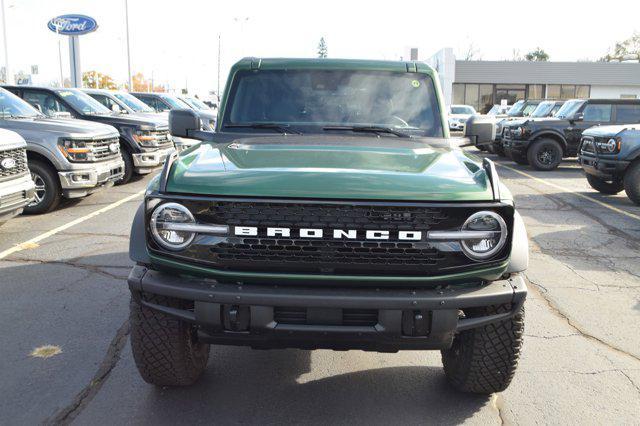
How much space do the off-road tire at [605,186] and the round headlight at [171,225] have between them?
10.5 metres

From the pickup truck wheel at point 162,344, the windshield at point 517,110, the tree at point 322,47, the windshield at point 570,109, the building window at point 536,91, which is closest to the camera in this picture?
the pickup truck wheel at point 162,344

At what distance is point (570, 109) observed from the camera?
15.6m

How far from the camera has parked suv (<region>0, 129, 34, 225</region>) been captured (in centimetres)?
643

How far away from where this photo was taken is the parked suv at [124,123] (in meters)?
11.0

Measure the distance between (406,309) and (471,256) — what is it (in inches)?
Result: 16.1

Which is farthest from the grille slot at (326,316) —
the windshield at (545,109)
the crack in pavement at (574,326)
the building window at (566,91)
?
the building window at (566,91)

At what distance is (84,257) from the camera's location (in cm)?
623

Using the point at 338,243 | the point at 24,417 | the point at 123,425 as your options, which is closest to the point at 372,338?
the point at 338,243

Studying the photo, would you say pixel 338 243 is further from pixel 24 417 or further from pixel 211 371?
pixel 24 417

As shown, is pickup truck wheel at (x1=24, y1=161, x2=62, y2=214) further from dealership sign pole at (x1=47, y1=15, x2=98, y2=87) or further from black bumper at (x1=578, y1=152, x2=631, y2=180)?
dealership sign pole at (x1=47, y1=15, x2=98, y2=87)

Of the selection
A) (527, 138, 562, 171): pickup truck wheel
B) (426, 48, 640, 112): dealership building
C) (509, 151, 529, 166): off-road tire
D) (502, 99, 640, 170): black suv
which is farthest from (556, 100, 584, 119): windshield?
(426, 48, 640, 112): dealership building

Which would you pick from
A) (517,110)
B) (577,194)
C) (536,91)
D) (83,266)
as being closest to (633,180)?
(577,194)

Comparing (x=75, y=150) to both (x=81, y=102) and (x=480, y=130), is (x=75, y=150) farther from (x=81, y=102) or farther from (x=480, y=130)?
(x=480, y=130)

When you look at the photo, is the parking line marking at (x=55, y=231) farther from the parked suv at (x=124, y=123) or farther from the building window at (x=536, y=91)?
the building window at (x=536, y=91)
